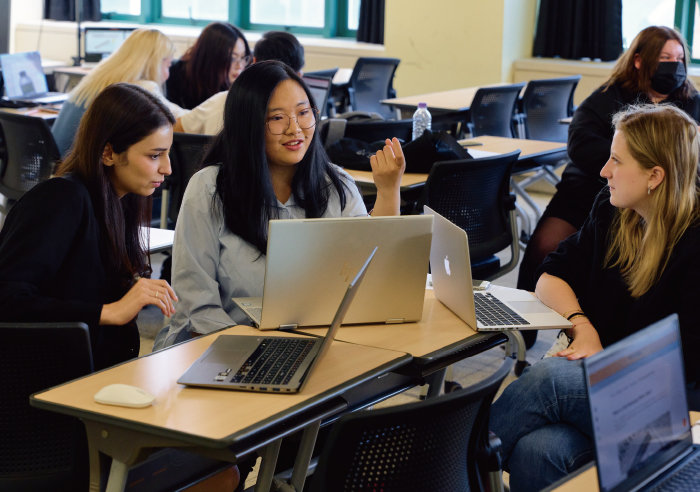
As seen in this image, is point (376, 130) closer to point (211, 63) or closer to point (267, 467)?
point (211, 63)

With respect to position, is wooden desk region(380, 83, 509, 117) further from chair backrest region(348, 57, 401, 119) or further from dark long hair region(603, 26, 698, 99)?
dark long hair region(603, 26, 698, 99)

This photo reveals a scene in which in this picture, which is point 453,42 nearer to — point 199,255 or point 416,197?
point 416,197

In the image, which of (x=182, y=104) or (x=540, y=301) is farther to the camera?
(x=182, y=104)

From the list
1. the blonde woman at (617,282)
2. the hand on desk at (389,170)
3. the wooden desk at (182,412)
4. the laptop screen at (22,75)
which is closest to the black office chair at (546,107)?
the laptop screen at (22,75)

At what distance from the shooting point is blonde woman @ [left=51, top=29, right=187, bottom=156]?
180 inches

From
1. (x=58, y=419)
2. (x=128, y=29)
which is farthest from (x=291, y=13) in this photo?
(x=58, y=419)

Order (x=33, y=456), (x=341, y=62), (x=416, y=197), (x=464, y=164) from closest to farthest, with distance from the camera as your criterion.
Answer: (x=33, y=456), (x=464, y=164), (x=416, y=197), (x=341, y=62)

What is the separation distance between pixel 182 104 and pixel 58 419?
3566 mm

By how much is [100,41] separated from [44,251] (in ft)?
20.5

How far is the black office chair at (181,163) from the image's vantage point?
4.24m

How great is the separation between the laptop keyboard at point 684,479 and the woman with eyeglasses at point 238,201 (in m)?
1.24

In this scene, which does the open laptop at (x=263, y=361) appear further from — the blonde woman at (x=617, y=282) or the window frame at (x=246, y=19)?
the window frame at (x=246, y=19)

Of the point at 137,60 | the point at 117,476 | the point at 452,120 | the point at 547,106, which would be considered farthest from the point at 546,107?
the point at 117,476

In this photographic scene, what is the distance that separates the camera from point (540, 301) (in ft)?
8.36
